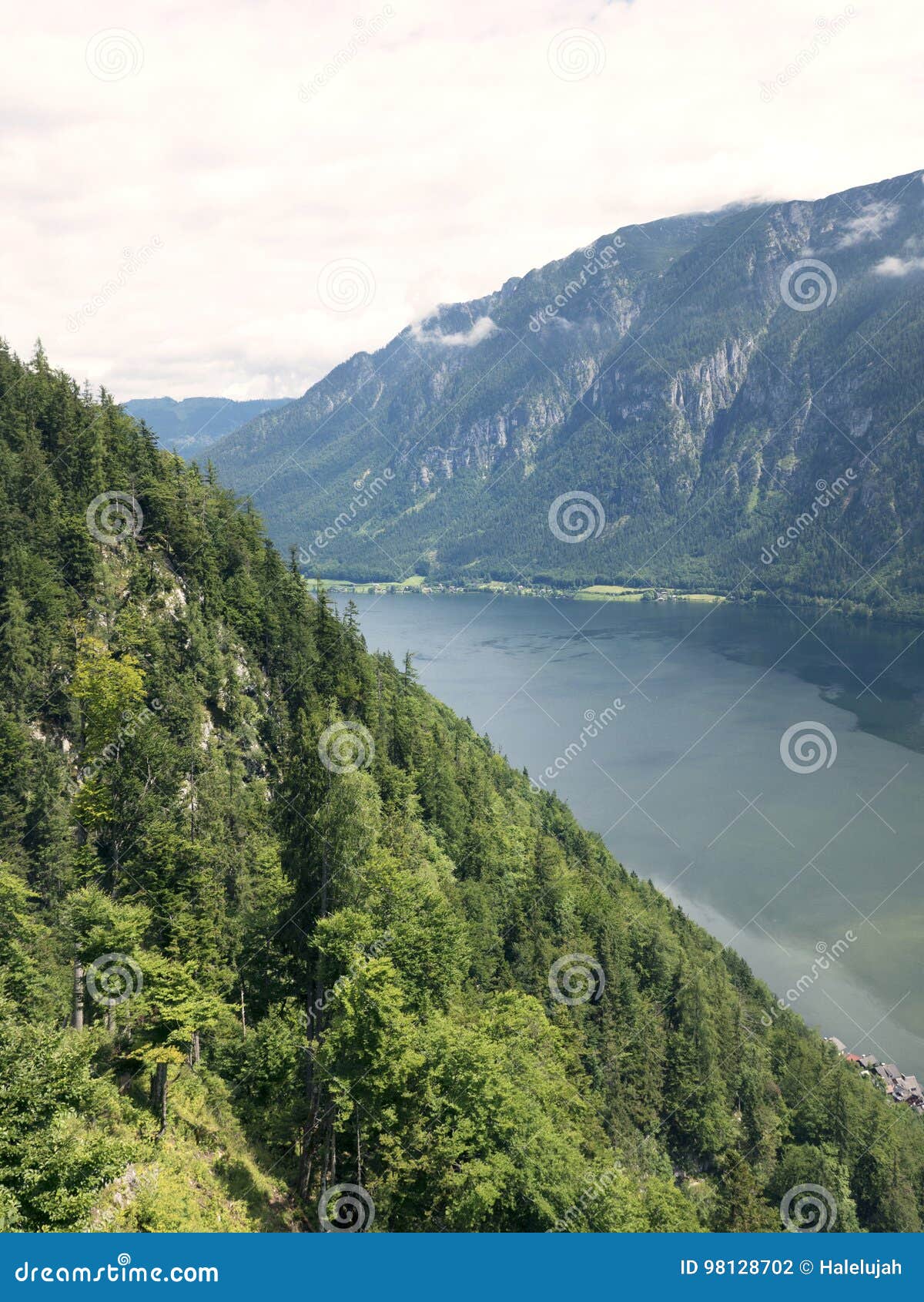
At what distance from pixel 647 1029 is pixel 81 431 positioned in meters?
52.9

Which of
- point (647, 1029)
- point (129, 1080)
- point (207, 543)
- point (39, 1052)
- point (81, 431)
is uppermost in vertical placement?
point (81, 431)

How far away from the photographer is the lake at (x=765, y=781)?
234 ft

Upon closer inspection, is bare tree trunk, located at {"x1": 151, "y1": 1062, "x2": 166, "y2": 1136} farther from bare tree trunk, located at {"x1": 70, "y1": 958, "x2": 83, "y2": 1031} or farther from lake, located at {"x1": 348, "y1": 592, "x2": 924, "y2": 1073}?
lake, located at {"x1": 348, "y1": 592, "x2": 924, "y2": 1073}

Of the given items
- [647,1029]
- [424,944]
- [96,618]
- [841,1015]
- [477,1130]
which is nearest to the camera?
[477,1130]

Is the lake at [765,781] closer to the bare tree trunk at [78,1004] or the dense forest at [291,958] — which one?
the dense forest at [291,958]

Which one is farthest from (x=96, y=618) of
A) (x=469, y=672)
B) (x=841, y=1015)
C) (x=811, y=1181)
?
(x=469, y=672)

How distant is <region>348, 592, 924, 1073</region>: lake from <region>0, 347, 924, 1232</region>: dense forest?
1002cm

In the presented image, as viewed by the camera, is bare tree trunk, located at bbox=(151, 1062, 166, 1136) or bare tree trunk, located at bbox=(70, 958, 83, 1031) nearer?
bare tree trunk, located at bbox=(151, 1062, 166, 1136)

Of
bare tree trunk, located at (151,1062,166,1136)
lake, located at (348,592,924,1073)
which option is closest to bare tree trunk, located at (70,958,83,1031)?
bare tree trunk, located at (151,1062,166,1136)

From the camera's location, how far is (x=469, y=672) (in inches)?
6806

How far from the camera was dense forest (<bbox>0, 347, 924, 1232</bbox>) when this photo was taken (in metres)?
20.4

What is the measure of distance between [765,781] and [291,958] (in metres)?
94.5

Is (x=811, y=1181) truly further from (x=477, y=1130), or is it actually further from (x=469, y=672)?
(x=469, y=672)

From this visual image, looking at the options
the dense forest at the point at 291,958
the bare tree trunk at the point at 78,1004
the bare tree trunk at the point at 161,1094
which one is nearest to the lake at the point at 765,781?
the dense forest at the point at 291,958
